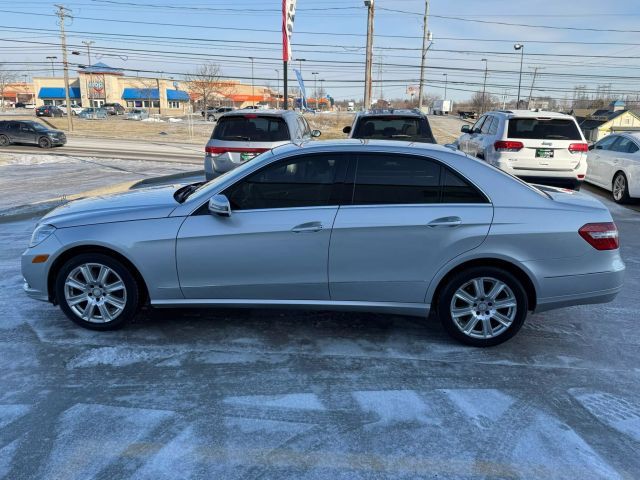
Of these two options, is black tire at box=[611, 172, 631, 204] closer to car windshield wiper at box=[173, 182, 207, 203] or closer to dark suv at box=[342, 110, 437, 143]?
dark suv at box=[342, 110, 437, 143]

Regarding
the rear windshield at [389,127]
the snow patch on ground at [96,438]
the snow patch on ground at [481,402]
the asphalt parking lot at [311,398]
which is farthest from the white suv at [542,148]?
the snow patch on ground at [96,438]

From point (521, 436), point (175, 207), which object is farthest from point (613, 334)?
point (175, 207)

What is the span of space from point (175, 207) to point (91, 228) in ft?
2.26

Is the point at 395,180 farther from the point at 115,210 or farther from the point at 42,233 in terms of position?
the point at 42,233

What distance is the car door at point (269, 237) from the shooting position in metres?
4.05

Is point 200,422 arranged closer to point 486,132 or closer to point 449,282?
point 449,282

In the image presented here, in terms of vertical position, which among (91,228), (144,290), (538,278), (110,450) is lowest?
(110,450)

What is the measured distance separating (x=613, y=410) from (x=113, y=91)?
355 ft

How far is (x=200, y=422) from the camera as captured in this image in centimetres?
316

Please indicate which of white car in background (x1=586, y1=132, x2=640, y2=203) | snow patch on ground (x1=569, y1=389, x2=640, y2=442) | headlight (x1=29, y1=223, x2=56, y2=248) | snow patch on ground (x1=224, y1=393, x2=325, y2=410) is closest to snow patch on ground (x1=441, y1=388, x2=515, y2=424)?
snow patch on ground (x1=569, y1=389, x2=640, y2=442)

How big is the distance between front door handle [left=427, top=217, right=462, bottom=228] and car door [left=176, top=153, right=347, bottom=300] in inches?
30.0

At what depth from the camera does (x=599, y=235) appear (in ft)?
13.2

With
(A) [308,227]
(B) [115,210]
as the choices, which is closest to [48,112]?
(B) [115,210]

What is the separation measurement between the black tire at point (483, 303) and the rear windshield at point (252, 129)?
5.77 m
